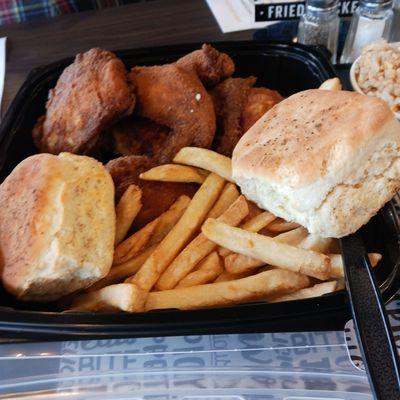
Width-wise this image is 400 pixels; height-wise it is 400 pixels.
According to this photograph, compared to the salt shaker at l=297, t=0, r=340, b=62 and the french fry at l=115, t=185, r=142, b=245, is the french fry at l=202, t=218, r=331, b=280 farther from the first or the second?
the salt shaker at l=297, t=0, r=340, b=62

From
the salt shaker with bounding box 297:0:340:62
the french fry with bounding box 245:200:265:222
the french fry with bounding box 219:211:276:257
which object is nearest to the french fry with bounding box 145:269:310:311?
the french fry with bounding box 219:211:276:257

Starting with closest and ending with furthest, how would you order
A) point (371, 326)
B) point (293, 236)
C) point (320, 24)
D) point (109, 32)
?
1. point (371, 326)
2. point (293, 236)
3. point (320, 24)
4. point (109, 32)

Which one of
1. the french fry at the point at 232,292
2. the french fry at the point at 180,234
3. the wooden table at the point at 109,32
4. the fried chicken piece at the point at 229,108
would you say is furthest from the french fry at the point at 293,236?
the wooden table at the point at 109,32

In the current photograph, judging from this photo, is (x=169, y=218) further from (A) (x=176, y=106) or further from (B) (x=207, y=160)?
(A) (x=176, y=106)

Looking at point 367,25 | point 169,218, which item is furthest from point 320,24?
point 169,218

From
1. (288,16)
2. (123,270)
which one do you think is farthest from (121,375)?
(288,16)

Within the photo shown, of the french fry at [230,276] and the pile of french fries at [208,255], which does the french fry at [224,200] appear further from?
the french fry at [230,276]

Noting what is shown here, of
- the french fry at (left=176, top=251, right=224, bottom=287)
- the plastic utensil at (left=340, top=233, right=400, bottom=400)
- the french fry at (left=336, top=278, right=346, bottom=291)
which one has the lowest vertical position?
the french fry at (left=176, top=251, right=224, bottom=287)
